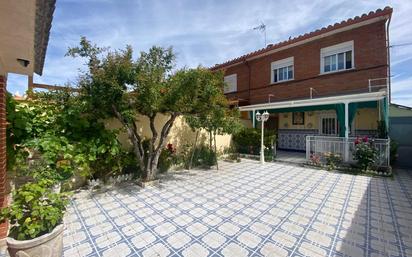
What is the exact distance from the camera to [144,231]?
4.15 metres

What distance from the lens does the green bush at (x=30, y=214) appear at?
9.55 feet

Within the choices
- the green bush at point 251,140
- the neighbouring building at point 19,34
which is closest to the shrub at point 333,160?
the green bush at point 251,140

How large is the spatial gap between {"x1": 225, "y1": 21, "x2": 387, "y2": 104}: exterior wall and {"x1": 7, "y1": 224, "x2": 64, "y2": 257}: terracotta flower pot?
42.9 ft

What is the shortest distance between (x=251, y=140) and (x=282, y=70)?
5501 mm

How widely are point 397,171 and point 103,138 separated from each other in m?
11.9

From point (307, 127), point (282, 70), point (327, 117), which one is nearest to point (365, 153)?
point (327, 117)

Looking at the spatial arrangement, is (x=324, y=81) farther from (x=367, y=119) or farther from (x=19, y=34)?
(x=19, y=34)

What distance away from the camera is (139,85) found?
6.00 meters

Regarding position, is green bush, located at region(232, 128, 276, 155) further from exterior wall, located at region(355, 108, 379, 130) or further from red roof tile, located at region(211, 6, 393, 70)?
red roof tile, located at region(211, 6, 393, 70)

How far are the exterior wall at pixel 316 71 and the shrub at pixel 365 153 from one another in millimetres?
3324

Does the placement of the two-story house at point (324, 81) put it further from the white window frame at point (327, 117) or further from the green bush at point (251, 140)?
the green bush at point (251, 140)

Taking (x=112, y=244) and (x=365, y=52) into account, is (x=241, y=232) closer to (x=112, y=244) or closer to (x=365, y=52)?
(x=112, y=244)

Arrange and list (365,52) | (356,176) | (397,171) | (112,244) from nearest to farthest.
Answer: (112,244) < (356,176) < (397,171) < (365,52)

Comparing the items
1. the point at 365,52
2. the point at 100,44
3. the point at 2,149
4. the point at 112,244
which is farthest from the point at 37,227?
the point at 365,52
